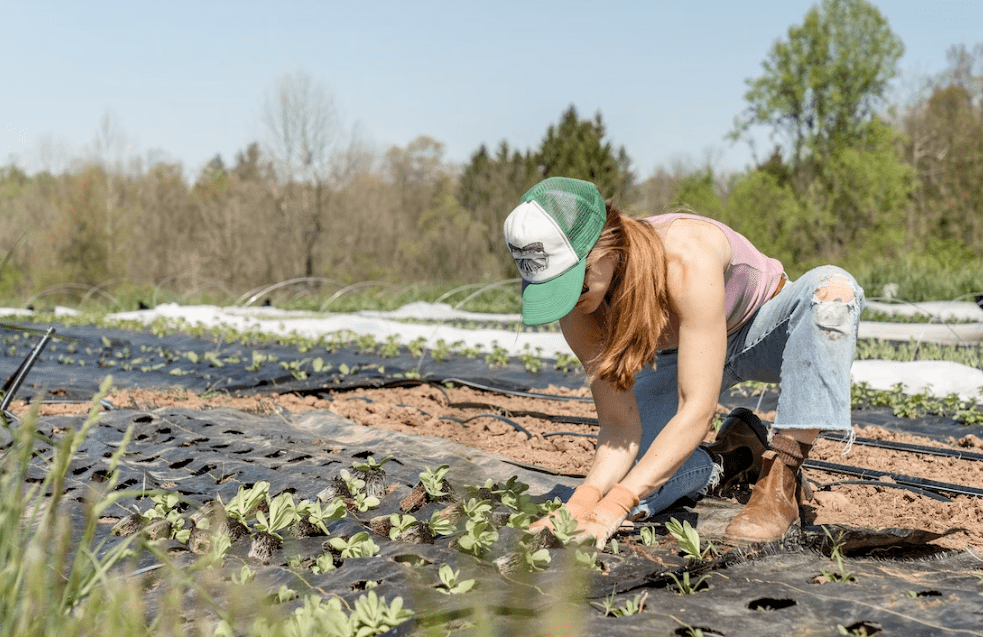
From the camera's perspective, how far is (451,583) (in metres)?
1.64

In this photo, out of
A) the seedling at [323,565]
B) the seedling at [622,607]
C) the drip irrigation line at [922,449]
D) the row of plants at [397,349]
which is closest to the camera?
the seedling at [622,607]

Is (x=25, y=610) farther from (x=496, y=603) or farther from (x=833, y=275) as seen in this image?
(x=833, y=275)

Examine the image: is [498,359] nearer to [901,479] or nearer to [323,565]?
[901,479]

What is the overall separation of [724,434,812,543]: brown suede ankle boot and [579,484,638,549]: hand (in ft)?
1.05

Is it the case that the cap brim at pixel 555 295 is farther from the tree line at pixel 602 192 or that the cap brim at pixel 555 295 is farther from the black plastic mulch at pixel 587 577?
the tree line at pixel 602 192

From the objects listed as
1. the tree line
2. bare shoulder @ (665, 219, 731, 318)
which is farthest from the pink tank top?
the tree line

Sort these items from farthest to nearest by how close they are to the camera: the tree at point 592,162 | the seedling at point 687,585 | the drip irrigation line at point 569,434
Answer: the tree at point 592,162 < the drip irrigation line at point 569,434 < the seedling at point 687,585

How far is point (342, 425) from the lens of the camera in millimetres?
3604

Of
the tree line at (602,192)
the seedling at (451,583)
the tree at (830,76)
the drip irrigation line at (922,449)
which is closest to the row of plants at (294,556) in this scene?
the seedling at (451,583)

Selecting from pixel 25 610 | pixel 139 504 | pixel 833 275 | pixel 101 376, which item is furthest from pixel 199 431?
pixel 101 376

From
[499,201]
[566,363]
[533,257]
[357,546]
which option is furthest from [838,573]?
[499,201]

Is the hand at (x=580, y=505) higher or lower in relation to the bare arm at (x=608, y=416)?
lower

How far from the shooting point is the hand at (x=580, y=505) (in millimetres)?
1883

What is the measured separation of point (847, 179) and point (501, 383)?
14.6m
